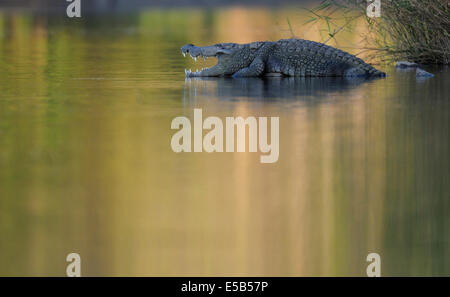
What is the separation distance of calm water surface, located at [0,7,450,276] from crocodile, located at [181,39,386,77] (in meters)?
1.57

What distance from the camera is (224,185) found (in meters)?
5.83

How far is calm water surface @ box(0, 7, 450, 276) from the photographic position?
14.6ft

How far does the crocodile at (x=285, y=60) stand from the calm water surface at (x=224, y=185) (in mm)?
1566

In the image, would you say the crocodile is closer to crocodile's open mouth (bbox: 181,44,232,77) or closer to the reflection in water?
crocodile's open mouth (bbox: 181,44,232,77)

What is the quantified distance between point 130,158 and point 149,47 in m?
13.4

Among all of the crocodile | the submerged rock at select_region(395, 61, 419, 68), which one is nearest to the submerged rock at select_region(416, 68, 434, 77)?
the crocodile

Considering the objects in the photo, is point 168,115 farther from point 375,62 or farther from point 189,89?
point 375,62

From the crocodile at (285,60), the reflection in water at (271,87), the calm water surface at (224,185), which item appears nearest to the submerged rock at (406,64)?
the crocodile at (285,60)

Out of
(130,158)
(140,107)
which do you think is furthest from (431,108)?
(130,158)

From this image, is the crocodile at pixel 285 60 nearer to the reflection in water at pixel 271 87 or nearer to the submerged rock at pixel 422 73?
the reflection in water at pixel 271 87

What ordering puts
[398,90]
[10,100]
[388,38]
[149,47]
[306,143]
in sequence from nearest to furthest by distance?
[306,143]
[10,100]
[398,90]
[388,38]
[149,47]

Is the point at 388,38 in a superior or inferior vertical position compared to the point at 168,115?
superior
